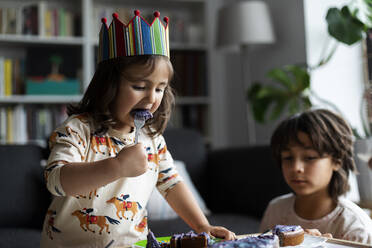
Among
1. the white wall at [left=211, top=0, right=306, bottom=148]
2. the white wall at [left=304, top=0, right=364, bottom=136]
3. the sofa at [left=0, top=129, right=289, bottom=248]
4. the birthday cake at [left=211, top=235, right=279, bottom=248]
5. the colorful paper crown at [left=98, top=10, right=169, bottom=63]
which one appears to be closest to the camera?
the birthday cake at [left=211, top=235, right=279, bottom=248]

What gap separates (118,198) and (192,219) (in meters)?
0.18

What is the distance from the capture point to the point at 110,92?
0.96 meters

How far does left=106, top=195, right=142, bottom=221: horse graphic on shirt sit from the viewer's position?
104cm

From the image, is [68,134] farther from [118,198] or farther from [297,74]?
[297,74]

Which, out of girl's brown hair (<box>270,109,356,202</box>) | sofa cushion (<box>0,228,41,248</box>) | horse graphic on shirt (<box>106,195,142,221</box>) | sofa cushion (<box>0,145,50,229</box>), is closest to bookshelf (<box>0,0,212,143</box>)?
sofa cushion (<box>0,145,50,229</box>)

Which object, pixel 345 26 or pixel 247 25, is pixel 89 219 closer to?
pixel 345 26

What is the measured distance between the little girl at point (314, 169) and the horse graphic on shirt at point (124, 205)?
465 millimetres

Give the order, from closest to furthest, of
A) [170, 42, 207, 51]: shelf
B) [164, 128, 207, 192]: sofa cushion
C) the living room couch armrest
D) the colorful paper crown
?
the colorful paper crown → the living room couch armrest → [164, 128, 207, 192]: sofa cushion → [170, 42, 207, 51]: shelf

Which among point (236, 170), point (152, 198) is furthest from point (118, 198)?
point (236, 170)

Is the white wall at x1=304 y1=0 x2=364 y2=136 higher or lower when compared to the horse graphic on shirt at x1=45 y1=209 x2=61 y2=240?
higher

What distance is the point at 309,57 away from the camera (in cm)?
287

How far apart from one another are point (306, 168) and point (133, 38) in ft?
2.17

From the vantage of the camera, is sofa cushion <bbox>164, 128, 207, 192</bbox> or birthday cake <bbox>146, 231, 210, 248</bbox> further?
sofa cushion <bbox>164, 128, 207, 192</bbox>

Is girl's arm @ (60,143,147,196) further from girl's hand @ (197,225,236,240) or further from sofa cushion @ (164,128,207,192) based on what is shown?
sofa cushion @ (164,128,207,192)
